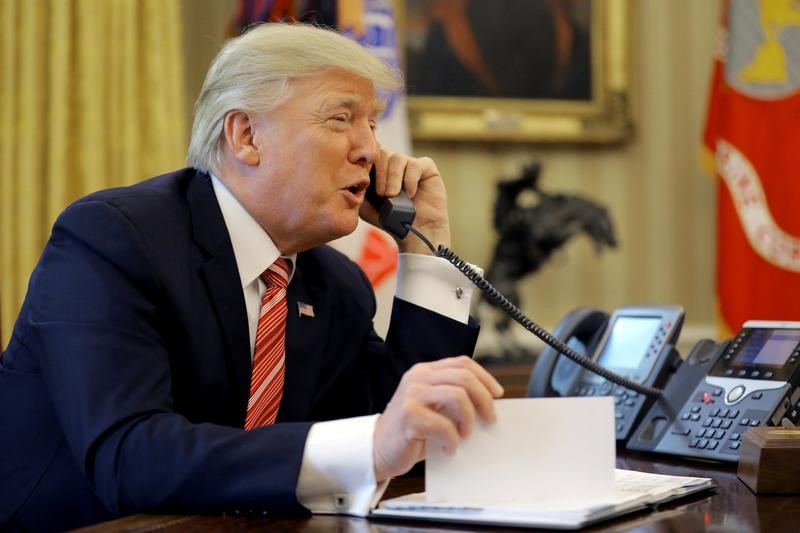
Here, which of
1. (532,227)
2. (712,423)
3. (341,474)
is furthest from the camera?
(532,227)

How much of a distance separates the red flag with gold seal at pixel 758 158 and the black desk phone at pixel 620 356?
2.60m

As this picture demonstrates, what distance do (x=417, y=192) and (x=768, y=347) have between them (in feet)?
2.67

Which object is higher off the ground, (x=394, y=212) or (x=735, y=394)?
(x=394, y=212)

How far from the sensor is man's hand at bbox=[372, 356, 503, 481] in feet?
4.18

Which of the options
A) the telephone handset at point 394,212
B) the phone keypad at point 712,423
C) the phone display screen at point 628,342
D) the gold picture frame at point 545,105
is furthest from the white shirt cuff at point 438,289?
the gold picture frame at point 545,105

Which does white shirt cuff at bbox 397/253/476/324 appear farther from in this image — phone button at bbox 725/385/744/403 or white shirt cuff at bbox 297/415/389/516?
white shirt cuff at bbox 297/415/389/516

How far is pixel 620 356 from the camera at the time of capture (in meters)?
2.12

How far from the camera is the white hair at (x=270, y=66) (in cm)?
196

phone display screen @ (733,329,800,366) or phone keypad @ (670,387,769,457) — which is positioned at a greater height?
phone display screen @ (733,329,800,366)

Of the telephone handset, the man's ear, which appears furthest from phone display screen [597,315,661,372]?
the man's ear

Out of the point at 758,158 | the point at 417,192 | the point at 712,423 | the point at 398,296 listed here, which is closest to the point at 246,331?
the point at 398,296

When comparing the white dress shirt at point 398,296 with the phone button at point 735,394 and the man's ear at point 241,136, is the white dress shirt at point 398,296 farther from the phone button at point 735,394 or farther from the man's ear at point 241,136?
the phone button at point 735,394

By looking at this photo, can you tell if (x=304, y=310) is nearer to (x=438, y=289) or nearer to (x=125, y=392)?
(x=438, y=289)

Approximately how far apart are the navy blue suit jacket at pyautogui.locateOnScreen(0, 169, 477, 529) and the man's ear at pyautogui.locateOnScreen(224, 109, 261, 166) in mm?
87
